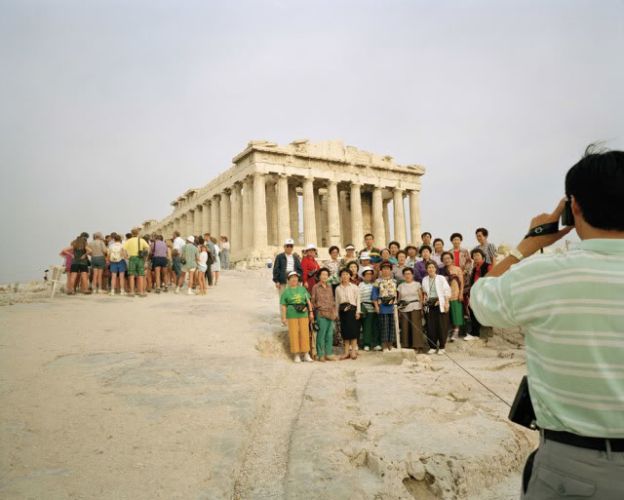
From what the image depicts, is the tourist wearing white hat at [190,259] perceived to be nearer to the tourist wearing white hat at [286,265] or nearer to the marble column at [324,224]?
the tourist wearing white hat at [286,265]

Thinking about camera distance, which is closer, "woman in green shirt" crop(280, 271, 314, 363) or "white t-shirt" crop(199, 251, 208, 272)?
"woman in green shirt" crop(280, 271, 314, 363)

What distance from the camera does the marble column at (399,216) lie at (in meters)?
35.4

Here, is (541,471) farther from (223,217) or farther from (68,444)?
(223,217)

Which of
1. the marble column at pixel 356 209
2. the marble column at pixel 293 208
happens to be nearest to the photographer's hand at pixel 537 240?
the marble column at pixel 356 209

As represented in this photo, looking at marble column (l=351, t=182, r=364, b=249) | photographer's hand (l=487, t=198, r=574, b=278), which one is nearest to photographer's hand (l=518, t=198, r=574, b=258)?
photographer's hand (l=487, t=198, r=574, b=278)

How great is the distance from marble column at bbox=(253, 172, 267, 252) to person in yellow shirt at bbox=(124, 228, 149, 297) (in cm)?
1464

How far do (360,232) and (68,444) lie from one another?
1188 inches

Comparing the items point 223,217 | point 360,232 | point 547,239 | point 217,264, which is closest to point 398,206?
point 360,232

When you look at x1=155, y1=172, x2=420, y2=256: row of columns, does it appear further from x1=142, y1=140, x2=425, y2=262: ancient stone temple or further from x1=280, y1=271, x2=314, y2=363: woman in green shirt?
x1=280, y1=271, x2=314, y2=363: woman in green shirt

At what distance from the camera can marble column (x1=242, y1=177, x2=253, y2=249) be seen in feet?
98.4

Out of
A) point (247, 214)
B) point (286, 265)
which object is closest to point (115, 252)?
point (286, 265)

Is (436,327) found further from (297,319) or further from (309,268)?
(309,268)

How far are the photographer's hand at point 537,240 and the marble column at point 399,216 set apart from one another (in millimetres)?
33652

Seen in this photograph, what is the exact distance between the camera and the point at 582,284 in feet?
5.68
